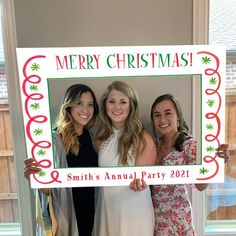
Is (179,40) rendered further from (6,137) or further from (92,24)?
(6,137)

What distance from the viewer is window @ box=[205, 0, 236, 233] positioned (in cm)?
150

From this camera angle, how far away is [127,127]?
123 centimetres

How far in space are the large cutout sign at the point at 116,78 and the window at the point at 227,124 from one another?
0.46 meters

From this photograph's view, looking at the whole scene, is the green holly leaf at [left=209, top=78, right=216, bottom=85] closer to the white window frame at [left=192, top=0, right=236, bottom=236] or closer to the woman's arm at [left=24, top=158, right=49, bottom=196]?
the white window frame at [left=192, top=0, right=236, bottom=236]

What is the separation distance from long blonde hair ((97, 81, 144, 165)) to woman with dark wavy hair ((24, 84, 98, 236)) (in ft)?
0.16

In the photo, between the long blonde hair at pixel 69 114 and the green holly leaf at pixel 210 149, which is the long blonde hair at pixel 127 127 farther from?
the green holly leaf at pixel 210 149

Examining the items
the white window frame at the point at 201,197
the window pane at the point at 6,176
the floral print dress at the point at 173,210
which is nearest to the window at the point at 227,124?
the white window frame at the point at 201,197

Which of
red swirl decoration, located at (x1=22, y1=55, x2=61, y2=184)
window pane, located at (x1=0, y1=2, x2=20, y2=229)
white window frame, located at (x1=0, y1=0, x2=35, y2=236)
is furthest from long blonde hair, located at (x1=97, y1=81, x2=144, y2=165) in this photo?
window pane, located at (x1=0, y1=2, x2=20, y2=229)

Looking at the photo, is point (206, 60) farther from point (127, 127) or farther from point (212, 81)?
point (127, 127)

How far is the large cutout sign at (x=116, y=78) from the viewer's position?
1105mm

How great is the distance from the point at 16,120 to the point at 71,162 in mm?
456

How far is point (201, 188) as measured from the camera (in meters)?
1.27

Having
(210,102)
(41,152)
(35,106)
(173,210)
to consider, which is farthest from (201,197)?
(35,106)

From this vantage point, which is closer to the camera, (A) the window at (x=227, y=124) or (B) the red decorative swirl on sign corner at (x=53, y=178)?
(B) the red decorative swirl on sign corner at (x=53, y=178)
